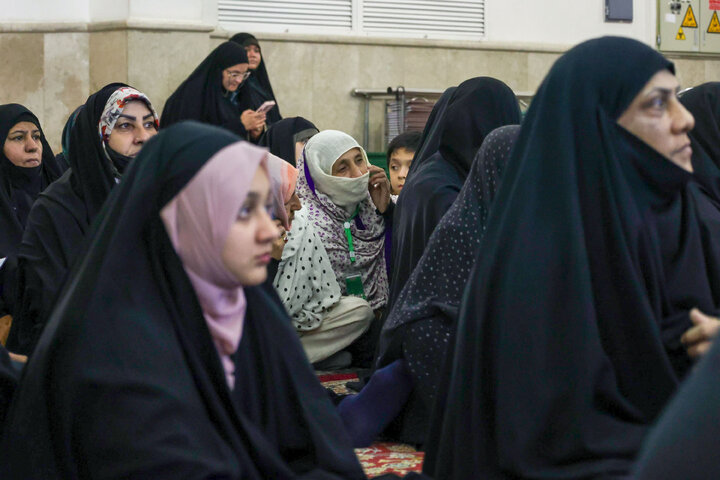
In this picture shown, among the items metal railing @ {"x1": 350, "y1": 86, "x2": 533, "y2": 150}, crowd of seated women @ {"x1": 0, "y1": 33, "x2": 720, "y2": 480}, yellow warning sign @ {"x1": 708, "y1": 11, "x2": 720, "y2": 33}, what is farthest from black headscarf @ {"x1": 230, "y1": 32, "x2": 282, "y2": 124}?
crowd of seated women @ {"x1": 0, "y1": 33, "x2": 720, "y2": 480}

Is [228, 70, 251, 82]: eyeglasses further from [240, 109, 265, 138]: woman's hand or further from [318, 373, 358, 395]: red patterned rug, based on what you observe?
[318, 373, 358, 395]: red patterned rug

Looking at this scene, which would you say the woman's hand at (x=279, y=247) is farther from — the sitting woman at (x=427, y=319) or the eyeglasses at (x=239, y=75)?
the eyeglasses at (x=239, y=75)

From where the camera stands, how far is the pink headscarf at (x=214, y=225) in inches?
A: 67.2

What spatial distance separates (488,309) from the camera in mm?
1872

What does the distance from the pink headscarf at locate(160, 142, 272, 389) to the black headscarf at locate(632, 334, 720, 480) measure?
3.15 feet

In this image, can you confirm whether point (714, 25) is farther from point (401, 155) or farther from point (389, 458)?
point (389, 458)

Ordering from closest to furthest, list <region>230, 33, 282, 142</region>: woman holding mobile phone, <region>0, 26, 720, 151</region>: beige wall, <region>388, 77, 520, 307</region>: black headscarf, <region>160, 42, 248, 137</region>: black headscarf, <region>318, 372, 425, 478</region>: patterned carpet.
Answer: <region>318, 372, 425, 478</region>: patterned carpet < <region>388, 77, 520, 307</region>: black headscarf < <region>160, 42, 248, 137</region>: black headscarf < <region>230, 33, 282, 142</region>: woman holding mobile phone < <region>0, 26, 720, 151</region>: beige wall

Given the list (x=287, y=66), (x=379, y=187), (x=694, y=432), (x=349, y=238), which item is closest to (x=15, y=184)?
(x=349, y=238)

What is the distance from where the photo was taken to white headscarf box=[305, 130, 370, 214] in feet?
15.8

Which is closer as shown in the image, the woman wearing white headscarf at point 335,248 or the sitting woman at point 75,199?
the sitting woman at point 75,199

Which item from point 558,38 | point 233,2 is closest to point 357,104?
point 233,2

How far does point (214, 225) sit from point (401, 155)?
12.1ft

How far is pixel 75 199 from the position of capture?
374 centimetres

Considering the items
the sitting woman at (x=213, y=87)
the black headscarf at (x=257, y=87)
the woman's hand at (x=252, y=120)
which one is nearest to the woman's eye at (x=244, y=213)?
the woman's hand at (x=252, y=120)
